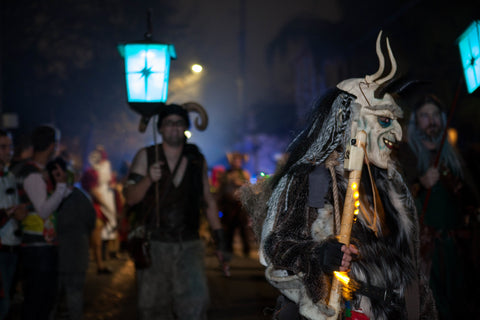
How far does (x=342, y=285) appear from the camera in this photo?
2.72 meters

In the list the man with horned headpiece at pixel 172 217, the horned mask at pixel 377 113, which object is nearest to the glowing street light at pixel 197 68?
the man with horned headpiece at pixel 172 217

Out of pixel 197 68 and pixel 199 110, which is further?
pixel 197 68

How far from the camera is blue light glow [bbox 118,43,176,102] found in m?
5.45

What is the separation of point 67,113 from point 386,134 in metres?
17.4

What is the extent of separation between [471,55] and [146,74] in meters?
2.91

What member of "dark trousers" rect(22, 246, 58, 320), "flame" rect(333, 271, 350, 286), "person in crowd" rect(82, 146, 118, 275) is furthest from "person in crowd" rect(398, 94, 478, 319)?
"person in crowd" rect(82, 146, 118, 275)

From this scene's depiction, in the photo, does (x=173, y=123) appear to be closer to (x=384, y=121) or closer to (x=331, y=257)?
(x=384, y=121)

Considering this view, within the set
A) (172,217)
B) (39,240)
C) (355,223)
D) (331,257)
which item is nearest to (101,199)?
(39,240)

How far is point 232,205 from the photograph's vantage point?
1135 centimetres

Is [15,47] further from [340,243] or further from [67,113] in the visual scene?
[340,243]

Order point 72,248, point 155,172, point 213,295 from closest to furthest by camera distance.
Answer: point 155,172, point 72,248, point 213,295

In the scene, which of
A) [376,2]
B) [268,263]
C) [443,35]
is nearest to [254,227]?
[268,263]

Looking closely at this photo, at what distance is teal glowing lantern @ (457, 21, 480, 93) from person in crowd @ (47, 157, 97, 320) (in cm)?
375

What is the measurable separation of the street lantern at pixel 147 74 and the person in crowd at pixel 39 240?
1.07 meters
